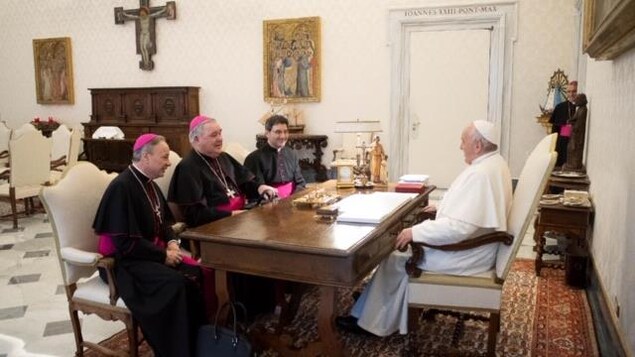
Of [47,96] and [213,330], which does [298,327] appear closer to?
[213,330]

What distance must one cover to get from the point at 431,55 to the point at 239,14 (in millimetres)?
3103

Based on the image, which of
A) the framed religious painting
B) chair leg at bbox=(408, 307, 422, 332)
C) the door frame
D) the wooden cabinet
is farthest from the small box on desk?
the wooden cabinet

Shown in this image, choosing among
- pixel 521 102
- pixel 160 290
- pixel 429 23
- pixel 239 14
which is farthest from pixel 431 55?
pixel 160 290

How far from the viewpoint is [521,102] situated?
727 cm

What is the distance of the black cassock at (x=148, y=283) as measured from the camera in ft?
8.91

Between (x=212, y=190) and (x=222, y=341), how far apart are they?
1.27 meters

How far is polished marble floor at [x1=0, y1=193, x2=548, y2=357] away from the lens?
10.7 ft

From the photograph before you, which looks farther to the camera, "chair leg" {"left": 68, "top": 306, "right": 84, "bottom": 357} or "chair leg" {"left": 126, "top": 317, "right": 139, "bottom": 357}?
"chair leg" {"left": 68, "top": 306, "right": 84, "bottom": 357}

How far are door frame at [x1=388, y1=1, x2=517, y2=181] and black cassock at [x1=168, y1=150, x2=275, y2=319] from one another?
438 cm

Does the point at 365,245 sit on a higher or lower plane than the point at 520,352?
higher

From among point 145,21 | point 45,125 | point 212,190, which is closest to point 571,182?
point 212,190

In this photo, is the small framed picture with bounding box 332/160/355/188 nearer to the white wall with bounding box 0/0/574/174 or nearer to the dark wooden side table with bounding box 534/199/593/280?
the dark wooden side table with bounding box 534/199/593/280

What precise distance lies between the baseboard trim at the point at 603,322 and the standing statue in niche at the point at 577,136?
1380 mm

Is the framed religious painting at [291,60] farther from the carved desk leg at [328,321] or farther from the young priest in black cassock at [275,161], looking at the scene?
the carved desk leg at [328,321]
